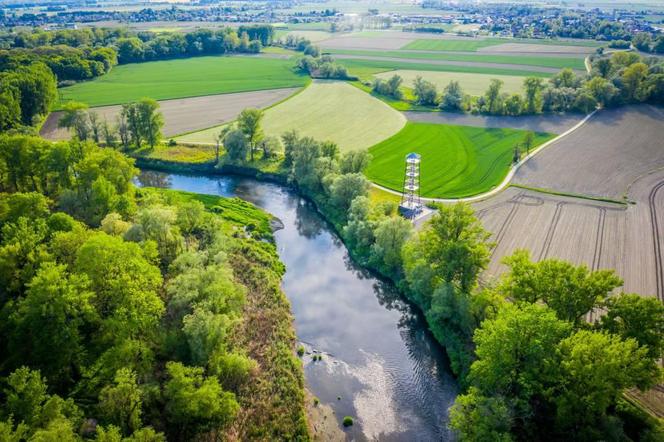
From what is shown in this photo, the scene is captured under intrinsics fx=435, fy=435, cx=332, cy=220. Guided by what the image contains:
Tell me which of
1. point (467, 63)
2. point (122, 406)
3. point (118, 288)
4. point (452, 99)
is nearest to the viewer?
point (122, 406)

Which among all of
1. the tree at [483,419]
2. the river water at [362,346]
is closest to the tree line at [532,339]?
the tree at [483,419]

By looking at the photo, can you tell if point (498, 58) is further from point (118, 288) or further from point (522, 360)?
point (118, 288)

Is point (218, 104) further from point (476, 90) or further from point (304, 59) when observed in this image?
Answer: point (476, 90)

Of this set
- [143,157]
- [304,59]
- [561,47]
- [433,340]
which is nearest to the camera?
[433,340]

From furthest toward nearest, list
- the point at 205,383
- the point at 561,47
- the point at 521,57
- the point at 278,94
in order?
the point at 561,47
the point at 521,57
the point at 278,94
the point at 205,383

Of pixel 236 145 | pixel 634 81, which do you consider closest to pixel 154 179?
pixel 236 145

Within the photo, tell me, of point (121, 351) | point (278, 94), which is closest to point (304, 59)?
point (278, 94)

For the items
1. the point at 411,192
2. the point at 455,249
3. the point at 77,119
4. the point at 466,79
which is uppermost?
the point at 466,79
